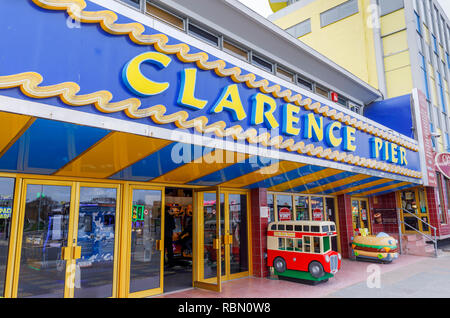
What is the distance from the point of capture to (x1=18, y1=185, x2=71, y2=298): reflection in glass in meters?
5.34

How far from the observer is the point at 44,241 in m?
5.52

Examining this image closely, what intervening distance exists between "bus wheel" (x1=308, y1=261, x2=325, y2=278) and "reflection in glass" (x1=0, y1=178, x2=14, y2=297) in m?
6.25

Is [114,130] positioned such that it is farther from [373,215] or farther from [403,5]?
[403,5]

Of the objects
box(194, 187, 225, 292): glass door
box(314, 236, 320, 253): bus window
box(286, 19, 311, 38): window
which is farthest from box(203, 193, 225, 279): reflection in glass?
box(286, 19, 311, 38): window

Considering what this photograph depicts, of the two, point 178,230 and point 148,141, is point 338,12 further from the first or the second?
point 148,141

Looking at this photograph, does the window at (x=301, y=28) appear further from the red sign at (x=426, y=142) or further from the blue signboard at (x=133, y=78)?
the blue signboard at (x=133, y=78)

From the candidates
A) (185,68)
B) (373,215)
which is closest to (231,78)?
(185,68)

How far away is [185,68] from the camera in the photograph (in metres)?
4.88

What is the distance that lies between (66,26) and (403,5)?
1690 cm

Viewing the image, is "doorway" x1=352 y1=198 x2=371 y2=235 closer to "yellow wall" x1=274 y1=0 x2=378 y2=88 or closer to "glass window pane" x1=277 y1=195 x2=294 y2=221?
"glass window pane" x1=277 y1=195 x2=294 y2=221

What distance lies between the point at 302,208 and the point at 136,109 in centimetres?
825

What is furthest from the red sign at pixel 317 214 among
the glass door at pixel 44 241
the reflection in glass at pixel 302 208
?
the glass door at pixel 44 241

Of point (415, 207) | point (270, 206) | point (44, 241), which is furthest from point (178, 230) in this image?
point (415, 207)
